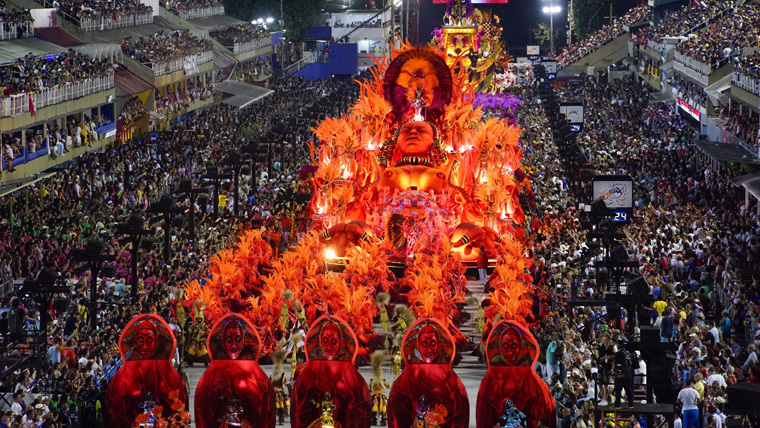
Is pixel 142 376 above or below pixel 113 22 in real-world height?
below

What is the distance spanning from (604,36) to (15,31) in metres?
62.3

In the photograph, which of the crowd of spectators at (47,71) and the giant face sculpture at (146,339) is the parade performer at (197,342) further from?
the crowd of spectators at (47,71)

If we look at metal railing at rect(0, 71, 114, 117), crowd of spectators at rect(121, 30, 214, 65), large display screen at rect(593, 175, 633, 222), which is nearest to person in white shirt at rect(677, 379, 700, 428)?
large display screen at rect(593, 175, 633, 222)

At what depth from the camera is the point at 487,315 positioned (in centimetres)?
2939

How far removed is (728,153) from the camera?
4619 cm

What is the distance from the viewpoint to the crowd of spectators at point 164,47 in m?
61.2

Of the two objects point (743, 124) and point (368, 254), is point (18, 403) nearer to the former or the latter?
point (368, 254)

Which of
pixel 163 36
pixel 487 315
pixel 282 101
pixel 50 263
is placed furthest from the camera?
pixel 282 101

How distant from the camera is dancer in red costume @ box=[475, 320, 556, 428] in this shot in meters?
19.8

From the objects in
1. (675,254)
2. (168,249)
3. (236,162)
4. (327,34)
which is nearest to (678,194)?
(675,254)

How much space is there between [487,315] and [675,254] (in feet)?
27.3

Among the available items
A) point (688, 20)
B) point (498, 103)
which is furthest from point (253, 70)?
point (688, 20)

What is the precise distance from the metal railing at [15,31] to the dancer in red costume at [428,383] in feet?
100

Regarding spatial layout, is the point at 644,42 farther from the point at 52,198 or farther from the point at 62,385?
the point at 62,385
